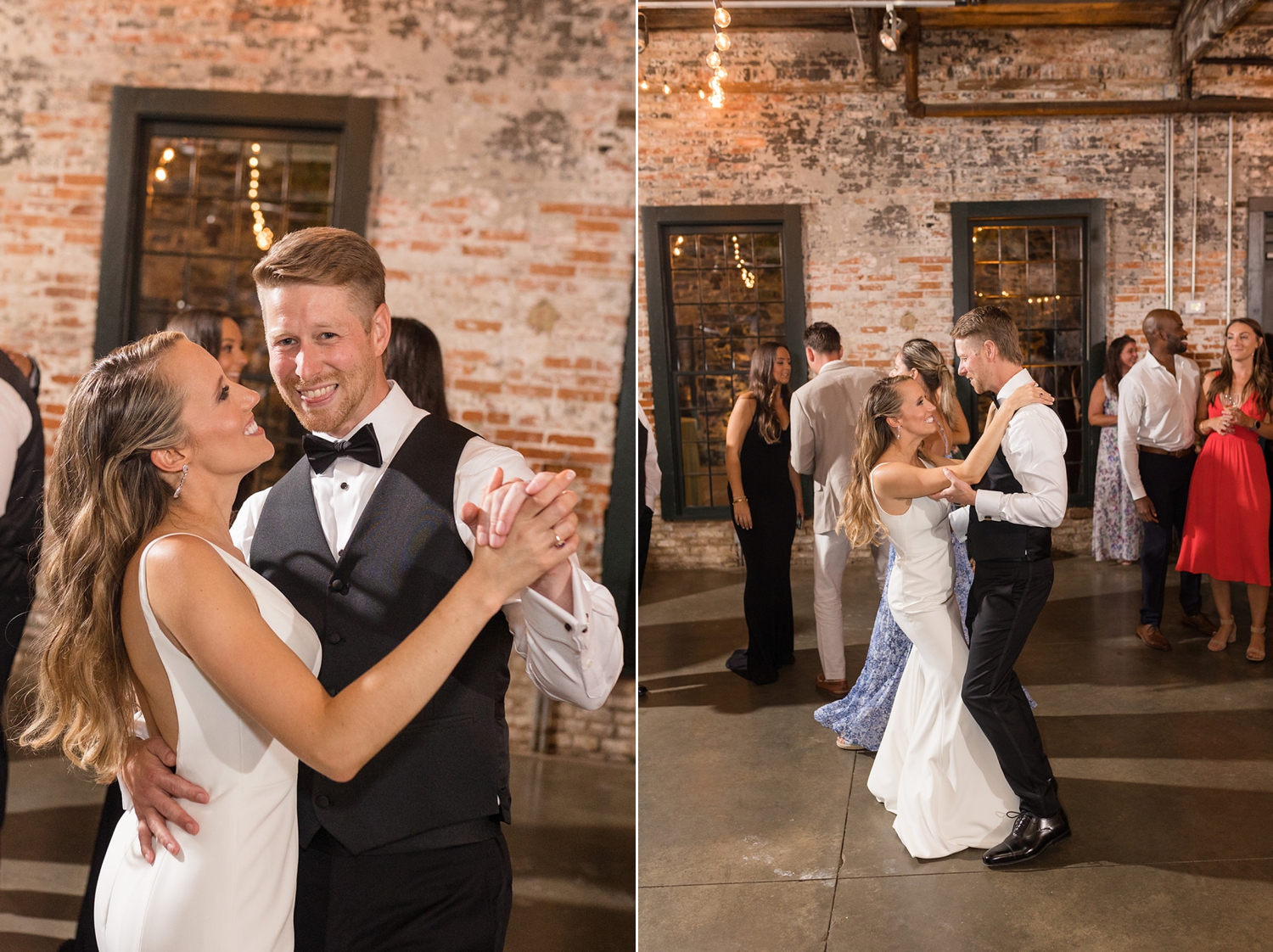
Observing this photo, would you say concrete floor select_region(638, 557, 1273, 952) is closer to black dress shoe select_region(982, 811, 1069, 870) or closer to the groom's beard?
black dress shoe select_region(982, 811, 1069, 870)

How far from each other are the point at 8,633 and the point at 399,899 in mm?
1642

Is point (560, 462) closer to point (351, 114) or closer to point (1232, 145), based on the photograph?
point (351, 114)

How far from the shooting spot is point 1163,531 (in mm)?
2219

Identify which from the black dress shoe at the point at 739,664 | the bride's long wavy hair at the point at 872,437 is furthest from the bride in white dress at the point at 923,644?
the black dress shoe at the point at 739,664

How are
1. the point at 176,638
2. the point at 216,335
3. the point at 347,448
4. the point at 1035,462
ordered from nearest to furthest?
1. the point at 176,638
2. the point at 347,448
3. the point at 1035,462
4. the point at 216,335

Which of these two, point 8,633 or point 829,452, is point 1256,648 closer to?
point 829,452

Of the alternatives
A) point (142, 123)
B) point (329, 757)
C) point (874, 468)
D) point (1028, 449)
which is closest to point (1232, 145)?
point (1028, 449)

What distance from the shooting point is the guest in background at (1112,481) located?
212 cm

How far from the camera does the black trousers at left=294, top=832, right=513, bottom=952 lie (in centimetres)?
134

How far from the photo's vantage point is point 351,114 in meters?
2.49

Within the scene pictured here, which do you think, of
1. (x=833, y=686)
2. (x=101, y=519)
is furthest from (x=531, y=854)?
(x=101, y=519)

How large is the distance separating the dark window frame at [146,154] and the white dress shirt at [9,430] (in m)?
0.22

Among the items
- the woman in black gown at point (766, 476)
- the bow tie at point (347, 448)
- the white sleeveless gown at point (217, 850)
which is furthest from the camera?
the woman in black gown at point (766, 476)

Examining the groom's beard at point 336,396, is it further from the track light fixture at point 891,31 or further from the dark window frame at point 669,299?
the track light fixture at point 891,31
